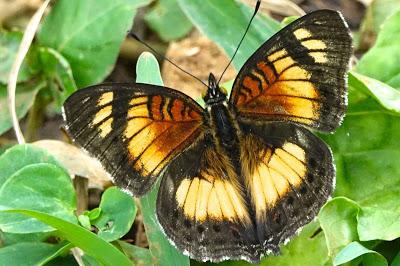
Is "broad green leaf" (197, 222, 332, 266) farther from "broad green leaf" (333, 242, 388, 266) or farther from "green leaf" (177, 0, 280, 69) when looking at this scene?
"green leaf" (177, 0, 280, 69)

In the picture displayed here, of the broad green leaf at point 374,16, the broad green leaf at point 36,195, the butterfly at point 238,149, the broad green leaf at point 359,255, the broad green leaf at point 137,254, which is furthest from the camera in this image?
the broad green leaf at point 374,16

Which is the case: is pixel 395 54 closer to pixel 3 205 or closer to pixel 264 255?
pixel 264 255

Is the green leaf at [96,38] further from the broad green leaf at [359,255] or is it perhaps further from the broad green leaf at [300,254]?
the broad green leaf at [359,255]

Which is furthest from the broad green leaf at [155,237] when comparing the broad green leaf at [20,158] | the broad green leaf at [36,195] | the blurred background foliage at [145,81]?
the broad green leaf at [20,158]

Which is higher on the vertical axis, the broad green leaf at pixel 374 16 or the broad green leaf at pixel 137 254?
the broad green leaf at pixel 374 16

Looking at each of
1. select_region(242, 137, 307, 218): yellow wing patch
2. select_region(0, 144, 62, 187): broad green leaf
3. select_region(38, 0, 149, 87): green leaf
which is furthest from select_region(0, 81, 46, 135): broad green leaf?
select_region(242, 137, 307, 218): yellow wing patch
